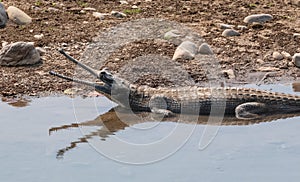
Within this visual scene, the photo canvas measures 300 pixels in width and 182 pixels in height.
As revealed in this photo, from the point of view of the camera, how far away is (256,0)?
15.0 m

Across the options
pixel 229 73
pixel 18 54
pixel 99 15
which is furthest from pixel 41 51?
pixel 229 73

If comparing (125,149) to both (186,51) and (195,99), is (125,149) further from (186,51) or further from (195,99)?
(186,51)

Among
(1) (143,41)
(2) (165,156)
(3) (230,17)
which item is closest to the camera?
(2) (165,156)

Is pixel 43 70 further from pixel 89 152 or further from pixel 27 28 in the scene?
pixel 89 152

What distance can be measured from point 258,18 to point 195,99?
13.5 ft

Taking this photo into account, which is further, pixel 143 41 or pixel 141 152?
pixel 143 41

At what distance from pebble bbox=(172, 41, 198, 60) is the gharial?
1524 millimetres

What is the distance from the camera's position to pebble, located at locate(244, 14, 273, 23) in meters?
13.6

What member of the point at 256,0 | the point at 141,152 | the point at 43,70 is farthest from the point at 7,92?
the point at 256,0

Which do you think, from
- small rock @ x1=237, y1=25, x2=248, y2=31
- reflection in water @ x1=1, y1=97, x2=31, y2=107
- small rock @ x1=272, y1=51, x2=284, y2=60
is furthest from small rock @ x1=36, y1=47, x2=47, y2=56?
small rock @ x1=272, y1=51, x2=284, y2=60

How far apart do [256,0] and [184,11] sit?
175 centimetres

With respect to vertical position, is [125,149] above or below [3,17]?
below

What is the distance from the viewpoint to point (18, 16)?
1318 cm

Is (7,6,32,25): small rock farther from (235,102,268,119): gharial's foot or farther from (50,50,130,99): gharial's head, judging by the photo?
(235,102,268,119): gharial's foot
